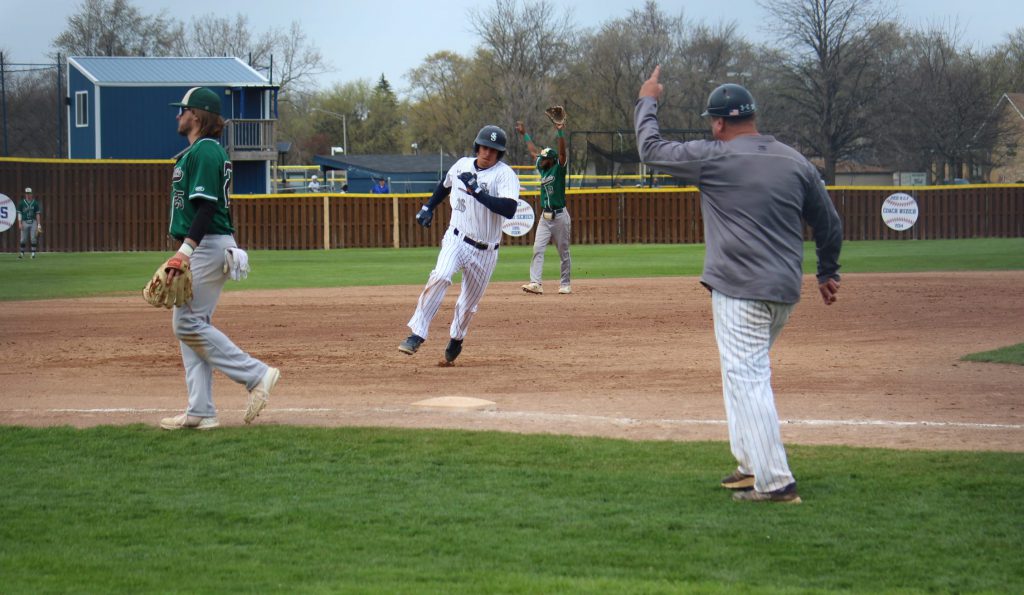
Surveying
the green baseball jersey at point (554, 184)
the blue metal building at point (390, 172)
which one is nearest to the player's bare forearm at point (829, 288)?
the green baseball jersey at point (554, 184)

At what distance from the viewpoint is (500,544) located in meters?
5.04

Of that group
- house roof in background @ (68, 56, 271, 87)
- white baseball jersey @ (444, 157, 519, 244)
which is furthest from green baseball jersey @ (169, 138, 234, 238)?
house roof in background @ (68, 56, 271, 87)

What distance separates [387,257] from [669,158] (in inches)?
950

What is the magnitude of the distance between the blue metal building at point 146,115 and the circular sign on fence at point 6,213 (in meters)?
17.3

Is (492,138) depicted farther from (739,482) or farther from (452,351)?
(739,482)

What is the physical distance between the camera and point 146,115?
50.1 meters

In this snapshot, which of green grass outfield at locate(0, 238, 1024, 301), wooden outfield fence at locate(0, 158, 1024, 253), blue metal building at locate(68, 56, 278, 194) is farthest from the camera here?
blue metal building at locate(68, 56, 278, 194)

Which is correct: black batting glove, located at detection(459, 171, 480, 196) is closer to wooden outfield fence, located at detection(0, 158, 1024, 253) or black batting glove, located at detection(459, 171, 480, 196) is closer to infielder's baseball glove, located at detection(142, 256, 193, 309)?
infielder's baseball glove, located at detection(142, 256, 193, 309)

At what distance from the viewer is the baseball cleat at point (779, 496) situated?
18.9 feet

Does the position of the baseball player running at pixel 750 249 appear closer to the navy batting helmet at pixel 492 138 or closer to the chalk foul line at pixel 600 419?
the chalk foul line at pixel 600 419

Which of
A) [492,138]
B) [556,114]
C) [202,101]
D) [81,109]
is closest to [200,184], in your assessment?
[202,101]

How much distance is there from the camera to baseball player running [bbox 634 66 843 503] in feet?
18.8

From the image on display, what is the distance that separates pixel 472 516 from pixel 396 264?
21503 millimetres

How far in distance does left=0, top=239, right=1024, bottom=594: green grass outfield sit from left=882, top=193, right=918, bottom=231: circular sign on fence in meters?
31.2
